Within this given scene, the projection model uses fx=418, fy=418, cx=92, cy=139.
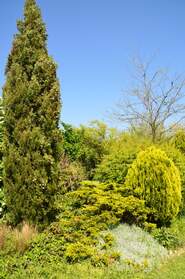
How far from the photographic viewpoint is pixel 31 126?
856cm

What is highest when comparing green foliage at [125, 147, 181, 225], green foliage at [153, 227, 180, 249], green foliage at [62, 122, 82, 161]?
green foliage at [62, 122, 82, 161]

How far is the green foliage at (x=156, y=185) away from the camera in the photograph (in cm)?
984

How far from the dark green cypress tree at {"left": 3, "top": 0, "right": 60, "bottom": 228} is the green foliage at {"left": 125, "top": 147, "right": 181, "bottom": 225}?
2.22 m

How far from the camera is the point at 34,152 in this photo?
846 centimetres

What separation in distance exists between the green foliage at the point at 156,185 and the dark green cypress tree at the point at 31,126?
2.22 meters

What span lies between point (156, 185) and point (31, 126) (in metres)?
3.35

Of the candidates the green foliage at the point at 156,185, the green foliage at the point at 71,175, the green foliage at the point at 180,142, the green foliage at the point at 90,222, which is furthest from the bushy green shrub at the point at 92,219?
the green foliage at the point at 180,142

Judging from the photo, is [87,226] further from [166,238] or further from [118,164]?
[118,164]

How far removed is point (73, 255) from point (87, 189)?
106 inches

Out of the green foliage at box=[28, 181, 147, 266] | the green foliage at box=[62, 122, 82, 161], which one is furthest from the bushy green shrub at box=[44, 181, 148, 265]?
the green foliage at box=[62, 122, 82, 161]

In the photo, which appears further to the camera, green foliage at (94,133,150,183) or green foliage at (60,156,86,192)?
green foliage at (60,156,86,192)

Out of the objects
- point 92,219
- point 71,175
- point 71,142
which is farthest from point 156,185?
point 71,142

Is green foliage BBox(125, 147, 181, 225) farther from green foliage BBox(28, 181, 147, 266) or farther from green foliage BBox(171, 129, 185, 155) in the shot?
green foliage BBox(171, 129, 185, 155)

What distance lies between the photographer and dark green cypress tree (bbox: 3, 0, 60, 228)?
8352mm
